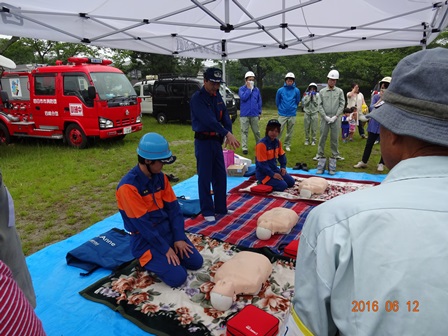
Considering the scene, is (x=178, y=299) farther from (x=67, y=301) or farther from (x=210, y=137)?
(x=210, y=137)

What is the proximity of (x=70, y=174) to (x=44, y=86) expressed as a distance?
358cm

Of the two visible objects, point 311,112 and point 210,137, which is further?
point 311,112

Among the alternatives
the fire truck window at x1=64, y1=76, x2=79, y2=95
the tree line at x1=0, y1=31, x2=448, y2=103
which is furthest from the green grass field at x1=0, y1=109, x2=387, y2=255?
the tree line at x1=0, y1=31, x2=448, y2=103

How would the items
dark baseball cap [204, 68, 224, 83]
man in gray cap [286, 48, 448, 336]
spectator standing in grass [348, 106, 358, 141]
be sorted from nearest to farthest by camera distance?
man in gray cap [286, 48, 448, 336], dark baseball cap [204, 68, 224, 83], spectator standing in grass [348, 106, 358, 141]

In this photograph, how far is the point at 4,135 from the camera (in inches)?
354

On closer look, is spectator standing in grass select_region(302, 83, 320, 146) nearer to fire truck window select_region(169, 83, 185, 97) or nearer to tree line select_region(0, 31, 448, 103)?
fire truck window select_region(169, 83, 185, 97)

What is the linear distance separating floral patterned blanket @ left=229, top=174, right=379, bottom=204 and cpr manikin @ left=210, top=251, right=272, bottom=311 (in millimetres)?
2048

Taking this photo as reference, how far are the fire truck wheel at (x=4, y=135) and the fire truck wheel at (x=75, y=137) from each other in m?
2.12

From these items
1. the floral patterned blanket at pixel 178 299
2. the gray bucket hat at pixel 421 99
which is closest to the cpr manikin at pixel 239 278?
the floral patterned blanket at pixel 178 299

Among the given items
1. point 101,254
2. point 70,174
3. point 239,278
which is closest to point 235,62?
point 70,174

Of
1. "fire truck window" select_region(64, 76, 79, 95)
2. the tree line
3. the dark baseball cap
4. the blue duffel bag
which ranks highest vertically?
the tree line

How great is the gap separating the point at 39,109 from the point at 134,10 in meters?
5.79

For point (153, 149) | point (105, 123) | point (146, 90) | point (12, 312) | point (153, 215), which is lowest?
point (153, 215)

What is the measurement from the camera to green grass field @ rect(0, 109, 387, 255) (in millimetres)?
3928
